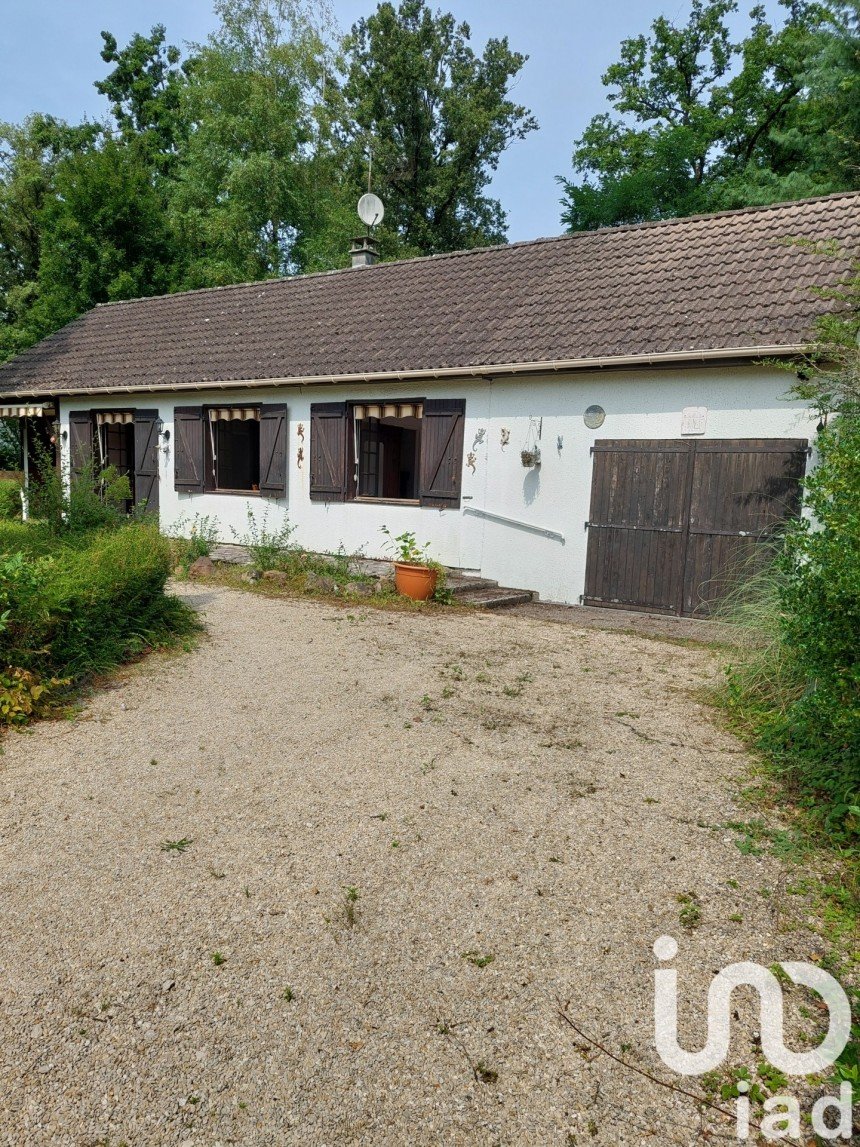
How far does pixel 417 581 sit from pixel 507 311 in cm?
421

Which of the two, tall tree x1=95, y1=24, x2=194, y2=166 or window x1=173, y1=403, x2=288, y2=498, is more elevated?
tall tree x1=95, y1=24, x2=194, y2=166

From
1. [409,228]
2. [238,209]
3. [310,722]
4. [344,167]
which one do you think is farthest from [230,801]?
[344,167]

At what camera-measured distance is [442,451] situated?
9719 mm

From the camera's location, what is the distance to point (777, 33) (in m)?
22.5

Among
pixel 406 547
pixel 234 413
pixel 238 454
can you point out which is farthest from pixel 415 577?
pixel 238 454

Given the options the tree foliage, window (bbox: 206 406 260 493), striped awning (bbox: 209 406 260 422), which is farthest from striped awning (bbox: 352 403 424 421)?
the tree foliage

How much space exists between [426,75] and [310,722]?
3086cm

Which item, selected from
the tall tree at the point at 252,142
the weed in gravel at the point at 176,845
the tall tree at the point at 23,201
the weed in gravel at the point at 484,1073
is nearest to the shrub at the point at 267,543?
the weed in gravel at the point at 176,845

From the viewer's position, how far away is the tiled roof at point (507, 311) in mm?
8070

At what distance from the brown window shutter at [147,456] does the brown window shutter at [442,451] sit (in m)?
5.59

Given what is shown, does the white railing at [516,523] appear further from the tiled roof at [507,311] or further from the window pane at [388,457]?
the window pane at [388,457]

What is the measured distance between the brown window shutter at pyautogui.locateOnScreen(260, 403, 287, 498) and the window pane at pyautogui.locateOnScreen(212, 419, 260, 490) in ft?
13.2

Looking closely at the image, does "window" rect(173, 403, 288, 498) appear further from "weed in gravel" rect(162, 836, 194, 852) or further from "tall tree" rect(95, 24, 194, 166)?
"tall tree" rect(95, 24, 194, 166)

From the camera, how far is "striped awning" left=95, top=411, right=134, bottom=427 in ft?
43.2
